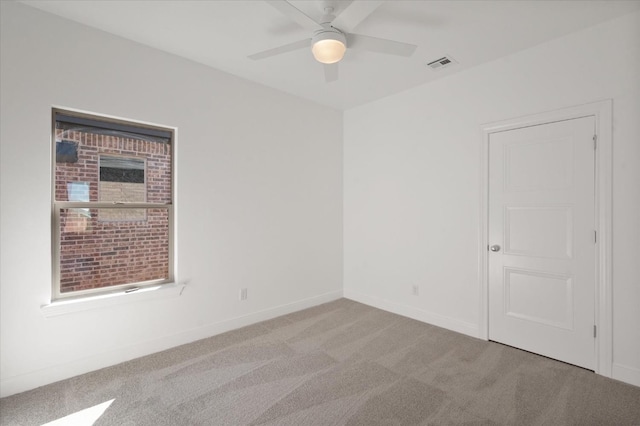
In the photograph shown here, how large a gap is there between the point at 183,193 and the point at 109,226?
706 millimetres

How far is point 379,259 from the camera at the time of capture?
4180 millimetres

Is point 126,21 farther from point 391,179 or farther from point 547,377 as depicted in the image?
point 547,377

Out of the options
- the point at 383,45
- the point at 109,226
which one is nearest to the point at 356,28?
the point at 383,45

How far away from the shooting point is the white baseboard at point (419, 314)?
3284mm

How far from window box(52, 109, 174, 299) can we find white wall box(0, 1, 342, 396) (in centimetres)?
13

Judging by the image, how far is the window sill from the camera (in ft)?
7.78

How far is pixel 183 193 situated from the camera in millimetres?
3045

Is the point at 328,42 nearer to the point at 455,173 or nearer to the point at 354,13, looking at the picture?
the point at 354,13

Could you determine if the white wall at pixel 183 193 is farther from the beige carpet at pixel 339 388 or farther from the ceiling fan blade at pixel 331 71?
the ceiling fan blade at pixel 331 71

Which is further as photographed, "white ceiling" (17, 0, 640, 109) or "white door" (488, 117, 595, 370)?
"white door" (488, 117, 595, 370)

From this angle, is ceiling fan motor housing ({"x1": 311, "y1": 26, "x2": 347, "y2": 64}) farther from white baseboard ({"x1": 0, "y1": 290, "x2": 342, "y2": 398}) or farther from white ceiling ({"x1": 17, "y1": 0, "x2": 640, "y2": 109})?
white baseboard ({"x1": 0, "y1": 290, "x2": 342, "y2": 398})

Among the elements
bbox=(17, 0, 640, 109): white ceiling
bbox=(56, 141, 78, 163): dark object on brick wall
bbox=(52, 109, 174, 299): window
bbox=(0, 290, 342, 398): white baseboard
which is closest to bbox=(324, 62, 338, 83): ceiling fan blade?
bbox=(17, 0, 640, 109): white ceiling

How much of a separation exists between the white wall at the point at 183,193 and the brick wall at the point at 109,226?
16 cm

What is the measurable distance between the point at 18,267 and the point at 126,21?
2.15 metres
